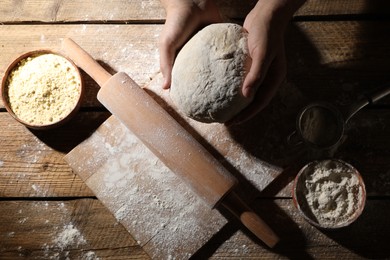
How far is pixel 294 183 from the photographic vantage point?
1051 mm

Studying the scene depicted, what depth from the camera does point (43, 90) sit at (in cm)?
111

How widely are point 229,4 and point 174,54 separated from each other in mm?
312

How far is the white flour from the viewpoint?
3.36ft

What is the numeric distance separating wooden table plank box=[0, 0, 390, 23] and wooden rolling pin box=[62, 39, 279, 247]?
0.28 meters

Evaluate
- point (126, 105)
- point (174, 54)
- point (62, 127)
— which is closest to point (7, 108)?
point (62, 127)

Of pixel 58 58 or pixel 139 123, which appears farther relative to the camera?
pixel 58 58

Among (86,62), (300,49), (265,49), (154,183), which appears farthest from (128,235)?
(300,49)

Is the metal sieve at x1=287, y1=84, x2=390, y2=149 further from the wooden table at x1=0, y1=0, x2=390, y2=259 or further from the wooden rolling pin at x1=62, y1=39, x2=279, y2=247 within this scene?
the wooden rolling pin at x1=62, y1=39, x2=279, y2=247

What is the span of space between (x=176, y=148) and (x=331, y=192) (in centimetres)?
43

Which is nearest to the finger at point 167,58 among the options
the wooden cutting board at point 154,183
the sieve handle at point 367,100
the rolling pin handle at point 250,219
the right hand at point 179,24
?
the right hand at point 179,24

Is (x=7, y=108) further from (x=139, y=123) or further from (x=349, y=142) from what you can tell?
(x=349, y=142)

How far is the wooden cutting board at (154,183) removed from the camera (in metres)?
1.07

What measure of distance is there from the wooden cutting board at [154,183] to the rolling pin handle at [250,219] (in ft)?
0.22

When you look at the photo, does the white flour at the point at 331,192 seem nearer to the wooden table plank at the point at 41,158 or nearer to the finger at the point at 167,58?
the finger at the point at 167,58
